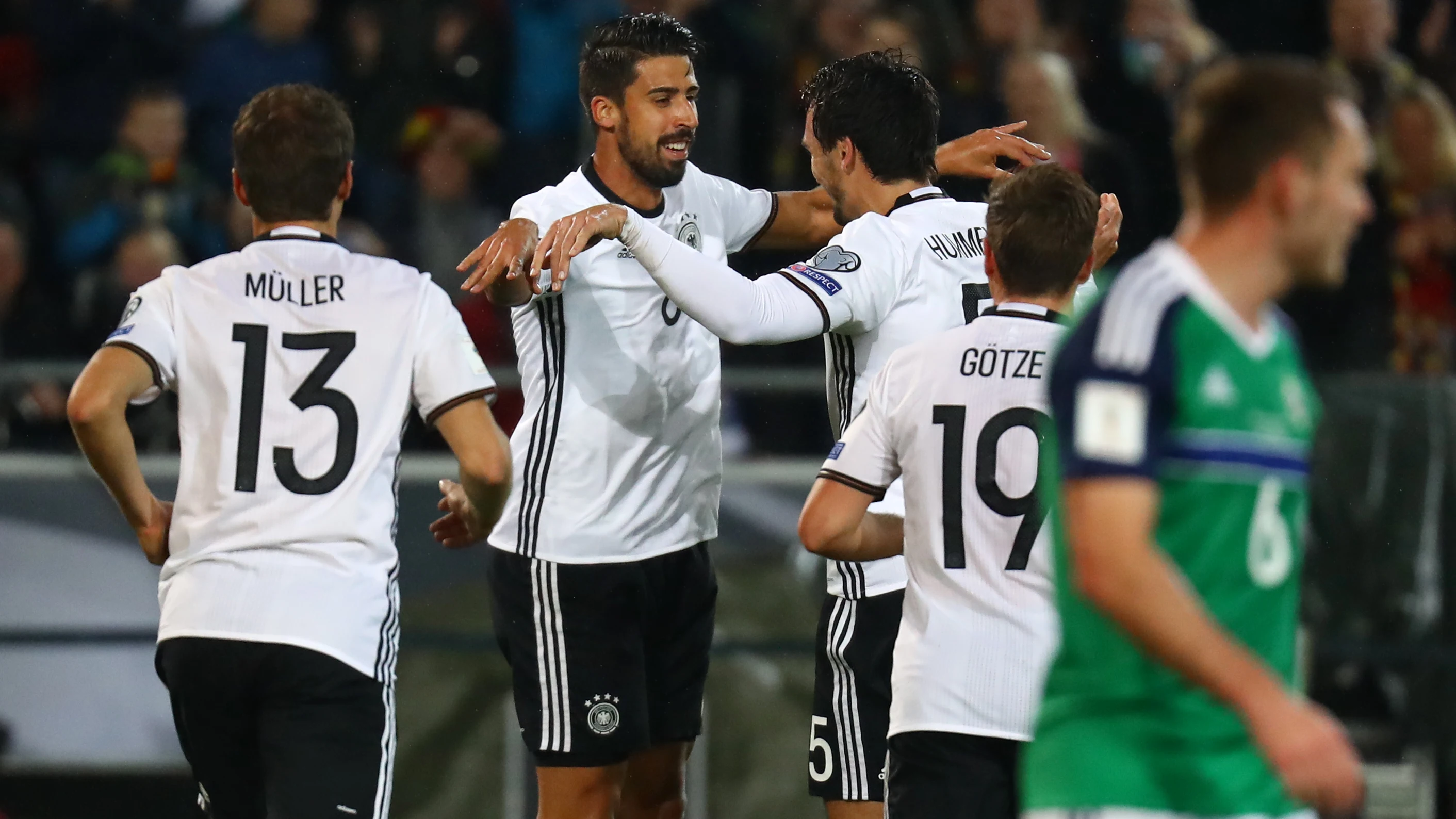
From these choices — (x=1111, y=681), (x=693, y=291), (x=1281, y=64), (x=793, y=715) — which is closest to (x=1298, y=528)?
(x=1111, y=681)

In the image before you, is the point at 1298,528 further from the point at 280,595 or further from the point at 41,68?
the point at 41,68

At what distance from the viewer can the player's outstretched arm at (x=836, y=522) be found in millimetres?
3385

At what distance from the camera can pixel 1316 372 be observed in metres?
7.48

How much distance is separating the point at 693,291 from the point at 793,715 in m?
3.43

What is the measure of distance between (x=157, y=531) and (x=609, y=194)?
1387mm

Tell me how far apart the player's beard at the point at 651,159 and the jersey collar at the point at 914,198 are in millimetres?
571

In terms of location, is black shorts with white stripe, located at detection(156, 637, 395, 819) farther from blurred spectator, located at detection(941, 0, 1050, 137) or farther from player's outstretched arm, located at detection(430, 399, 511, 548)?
blurred spectator, located at detection(941, 0, 1050, 137)

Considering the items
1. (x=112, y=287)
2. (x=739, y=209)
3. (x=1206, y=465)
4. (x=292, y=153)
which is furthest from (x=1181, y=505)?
(x=112, y=287)

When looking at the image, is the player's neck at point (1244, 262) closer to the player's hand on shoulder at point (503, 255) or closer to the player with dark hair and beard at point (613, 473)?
the player's hand on shoulder at point (503, 255)

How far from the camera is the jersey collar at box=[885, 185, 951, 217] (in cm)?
425

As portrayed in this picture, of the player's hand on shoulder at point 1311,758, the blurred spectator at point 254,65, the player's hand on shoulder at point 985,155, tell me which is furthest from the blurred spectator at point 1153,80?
the player's hand on shoulder at point 1311,758

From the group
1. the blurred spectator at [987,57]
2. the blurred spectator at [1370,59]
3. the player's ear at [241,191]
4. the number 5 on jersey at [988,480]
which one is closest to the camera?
the number 5 on jersey at [988,480]

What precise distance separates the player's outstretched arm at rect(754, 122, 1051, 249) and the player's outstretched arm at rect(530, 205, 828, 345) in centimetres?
79

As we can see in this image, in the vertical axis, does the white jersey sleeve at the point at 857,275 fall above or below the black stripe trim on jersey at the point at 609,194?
below
